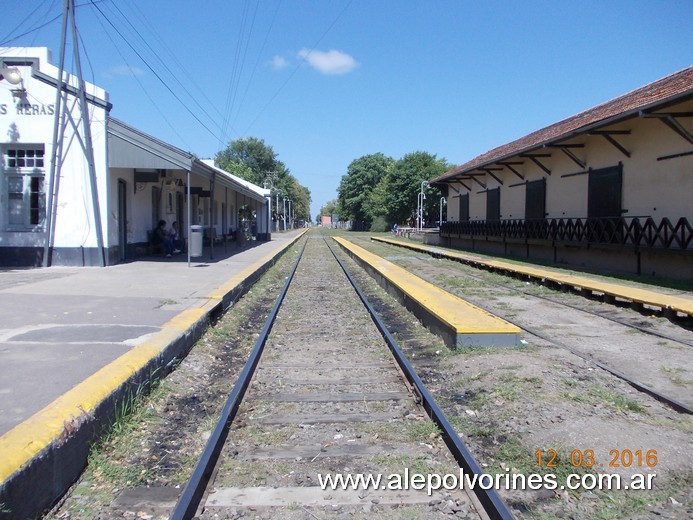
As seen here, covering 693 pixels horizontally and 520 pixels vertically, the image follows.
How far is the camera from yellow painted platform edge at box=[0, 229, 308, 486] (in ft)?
10.9

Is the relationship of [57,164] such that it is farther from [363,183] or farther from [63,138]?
[363,183]

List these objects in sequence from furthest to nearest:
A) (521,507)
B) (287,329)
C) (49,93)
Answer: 1. (49,93)
2. (287,329)
3. (521,507)

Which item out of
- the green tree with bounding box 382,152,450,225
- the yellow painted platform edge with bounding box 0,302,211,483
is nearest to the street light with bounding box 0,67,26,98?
the yellow painted platform edge with bounding box 0,302,211,483

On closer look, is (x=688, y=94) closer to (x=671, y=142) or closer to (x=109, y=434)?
(x=671, y=142)

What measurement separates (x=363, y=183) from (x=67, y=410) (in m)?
104

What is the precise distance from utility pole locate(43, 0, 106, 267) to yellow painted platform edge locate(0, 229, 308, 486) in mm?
9819

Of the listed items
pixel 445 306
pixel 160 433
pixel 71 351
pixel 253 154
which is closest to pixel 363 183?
pixel 253 154

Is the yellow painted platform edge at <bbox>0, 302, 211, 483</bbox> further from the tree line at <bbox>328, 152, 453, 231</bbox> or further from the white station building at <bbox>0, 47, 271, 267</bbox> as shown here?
the tree line at <bbox>328, 152, 453, 231</bbox>

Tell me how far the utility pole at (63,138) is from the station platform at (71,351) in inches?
74.8

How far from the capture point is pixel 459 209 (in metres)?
38.2

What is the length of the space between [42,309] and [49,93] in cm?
899

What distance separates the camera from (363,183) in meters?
106

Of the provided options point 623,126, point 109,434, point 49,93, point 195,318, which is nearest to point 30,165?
point 49,93

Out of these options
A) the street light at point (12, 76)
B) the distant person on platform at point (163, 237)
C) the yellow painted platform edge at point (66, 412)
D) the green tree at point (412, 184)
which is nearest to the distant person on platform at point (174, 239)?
the distant person on platform at point (163, 237)
